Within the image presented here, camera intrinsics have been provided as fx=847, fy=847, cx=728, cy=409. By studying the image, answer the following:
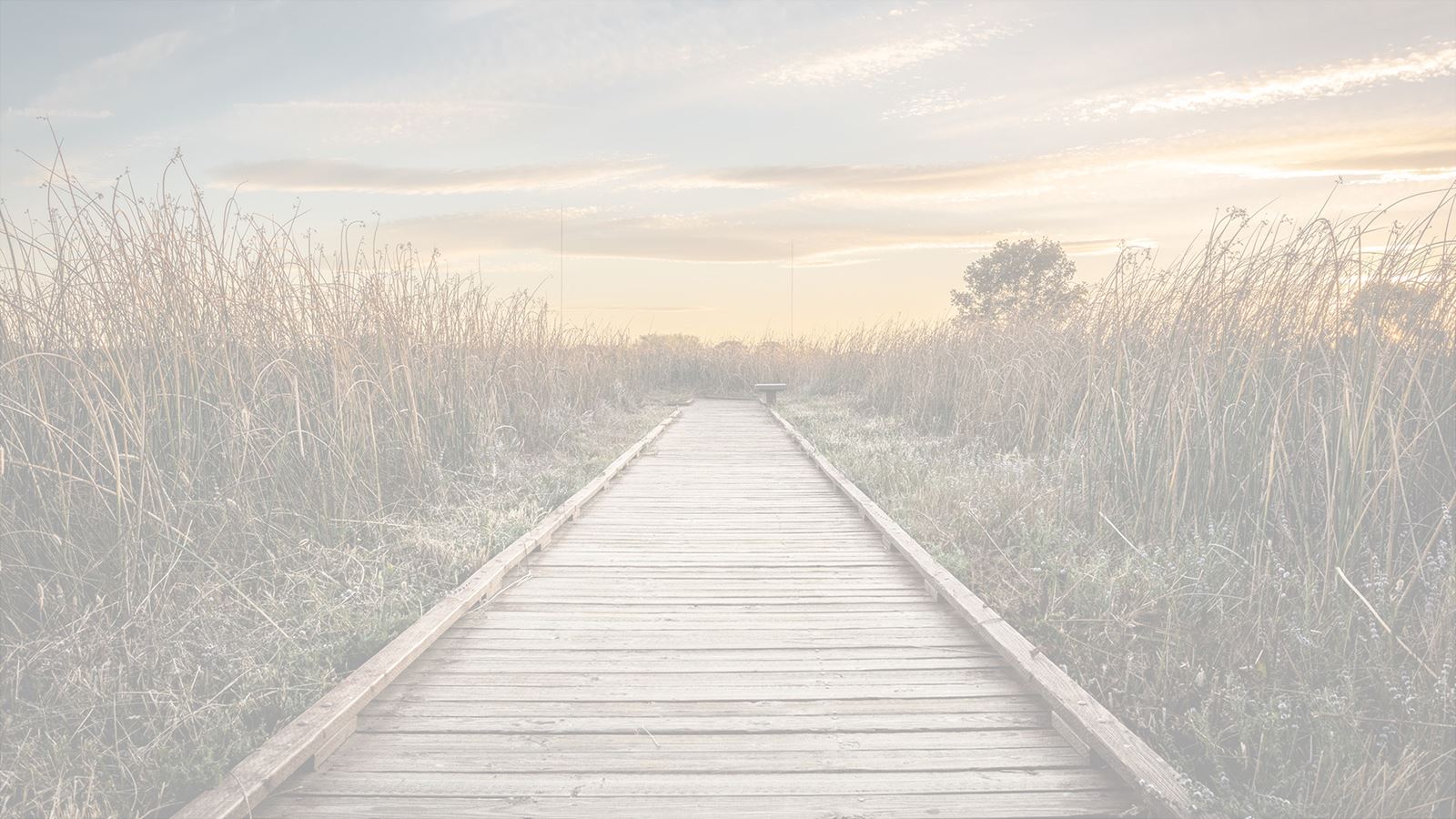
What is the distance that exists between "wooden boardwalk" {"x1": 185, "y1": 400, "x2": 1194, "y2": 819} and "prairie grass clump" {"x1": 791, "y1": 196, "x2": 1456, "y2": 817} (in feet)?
1.45

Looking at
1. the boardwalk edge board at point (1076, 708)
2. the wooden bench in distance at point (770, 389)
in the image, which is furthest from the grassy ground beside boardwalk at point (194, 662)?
the wooden bench in distance at point (770, 389)

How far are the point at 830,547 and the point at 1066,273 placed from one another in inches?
1059

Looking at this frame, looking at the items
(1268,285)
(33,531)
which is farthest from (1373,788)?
(33,531)

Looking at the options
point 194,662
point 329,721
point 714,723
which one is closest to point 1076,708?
point 714,723

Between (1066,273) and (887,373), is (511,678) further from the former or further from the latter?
(1066,273)

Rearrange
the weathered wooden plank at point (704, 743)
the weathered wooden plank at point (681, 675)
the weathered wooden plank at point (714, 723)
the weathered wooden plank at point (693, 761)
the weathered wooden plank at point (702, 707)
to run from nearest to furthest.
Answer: the weathered wooden plank at point (693, 761), the weathered wooden plank at point (704, 743), the weathered wooden plank at point (714, 723), the weathered wooden plank at point (702, 707), the weathered wooden plank at point (681, 675)

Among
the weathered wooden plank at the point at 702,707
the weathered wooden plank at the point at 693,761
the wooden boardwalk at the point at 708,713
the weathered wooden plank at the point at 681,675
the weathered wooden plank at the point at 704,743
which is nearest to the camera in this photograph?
the wooden boardwalk at the point at 708,713

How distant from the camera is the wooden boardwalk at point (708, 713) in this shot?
7.68ft

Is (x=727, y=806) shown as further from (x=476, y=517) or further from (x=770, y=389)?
(x=770, y=389)

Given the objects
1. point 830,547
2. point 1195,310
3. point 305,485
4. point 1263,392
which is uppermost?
point 1195,310

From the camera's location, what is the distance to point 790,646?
11.6ft

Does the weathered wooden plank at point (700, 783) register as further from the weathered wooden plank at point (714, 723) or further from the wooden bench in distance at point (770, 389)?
the wooden bench in distance at point (770, 389)

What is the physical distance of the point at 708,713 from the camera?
2.87 meters

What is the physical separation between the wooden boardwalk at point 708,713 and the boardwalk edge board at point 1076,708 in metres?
0.06
